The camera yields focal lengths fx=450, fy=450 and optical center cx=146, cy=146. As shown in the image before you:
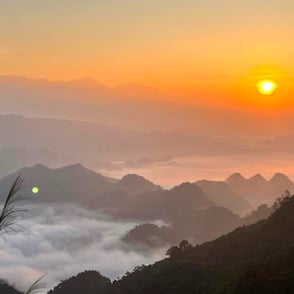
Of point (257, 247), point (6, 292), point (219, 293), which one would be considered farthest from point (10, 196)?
point (6, 292)

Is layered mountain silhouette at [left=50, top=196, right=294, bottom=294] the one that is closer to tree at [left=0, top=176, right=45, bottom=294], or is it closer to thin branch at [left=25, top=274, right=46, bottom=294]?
thin branch at [left=25, top=274, right=46, bottom=294]

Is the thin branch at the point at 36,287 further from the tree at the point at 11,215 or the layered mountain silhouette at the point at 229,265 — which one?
the layered mountain silhouette at the point at 229,265

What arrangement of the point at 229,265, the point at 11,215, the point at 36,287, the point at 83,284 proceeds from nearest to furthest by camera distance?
the point at 36,287, the point at 11,215, the point at 229,265, the point at 83,284

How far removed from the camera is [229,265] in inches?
2736

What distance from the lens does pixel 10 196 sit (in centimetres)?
811

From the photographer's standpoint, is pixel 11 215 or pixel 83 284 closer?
pixel 11 215

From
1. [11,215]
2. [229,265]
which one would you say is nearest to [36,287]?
[11,215]

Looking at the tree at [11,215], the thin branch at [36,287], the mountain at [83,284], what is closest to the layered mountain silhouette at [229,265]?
the mountain at [83,284]

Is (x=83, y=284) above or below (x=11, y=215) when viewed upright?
above

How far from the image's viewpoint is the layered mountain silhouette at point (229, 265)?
39938 millimetres

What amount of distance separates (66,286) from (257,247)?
61.0 m

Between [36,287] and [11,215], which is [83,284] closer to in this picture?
[36,287]

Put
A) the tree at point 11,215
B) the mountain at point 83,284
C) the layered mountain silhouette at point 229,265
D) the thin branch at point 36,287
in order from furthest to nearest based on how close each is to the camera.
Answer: the mountain at point 83,284
the layered mountain silhouette at point 229,265
the thin branch at point 36,287
the tree at point 11,215

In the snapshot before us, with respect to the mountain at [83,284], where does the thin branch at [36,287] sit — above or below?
below
